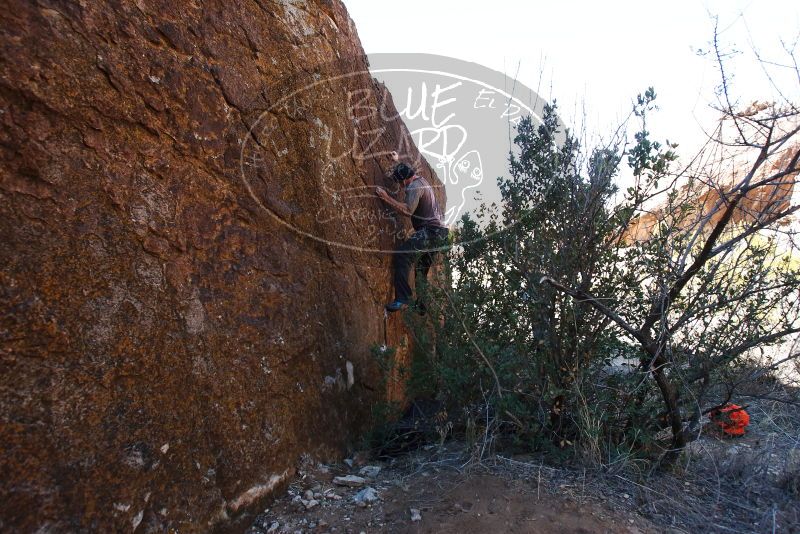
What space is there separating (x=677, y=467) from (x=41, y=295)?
313 cm

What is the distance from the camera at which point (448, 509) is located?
2.54 m

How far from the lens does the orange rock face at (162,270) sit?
1.83 m

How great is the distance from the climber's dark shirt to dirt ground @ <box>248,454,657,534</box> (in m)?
2.30

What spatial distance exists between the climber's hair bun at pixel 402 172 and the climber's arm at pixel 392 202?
0.18 m

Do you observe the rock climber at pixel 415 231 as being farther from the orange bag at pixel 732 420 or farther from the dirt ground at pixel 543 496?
the orange bag at pixel 732 420

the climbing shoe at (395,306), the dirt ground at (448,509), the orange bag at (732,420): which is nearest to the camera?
the dirt ground at (448,509)

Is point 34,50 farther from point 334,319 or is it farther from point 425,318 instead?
point 425,318

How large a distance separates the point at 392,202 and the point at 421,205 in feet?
1.08

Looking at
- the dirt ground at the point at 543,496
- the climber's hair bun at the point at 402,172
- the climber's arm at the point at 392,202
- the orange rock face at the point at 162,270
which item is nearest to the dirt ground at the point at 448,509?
the dirt ground at the point at 543,496

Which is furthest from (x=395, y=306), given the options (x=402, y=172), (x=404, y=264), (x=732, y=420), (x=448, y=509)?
(x=732, y=420)

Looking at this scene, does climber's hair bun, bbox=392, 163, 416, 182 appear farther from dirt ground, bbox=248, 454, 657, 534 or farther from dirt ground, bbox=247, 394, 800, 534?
dirt ground, bbox=248, 454, 657, 534

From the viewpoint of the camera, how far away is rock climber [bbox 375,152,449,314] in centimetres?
441

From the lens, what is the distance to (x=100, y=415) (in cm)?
194

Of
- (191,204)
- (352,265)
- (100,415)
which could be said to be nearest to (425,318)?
(352,265)
